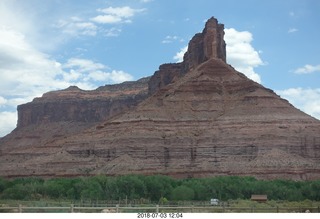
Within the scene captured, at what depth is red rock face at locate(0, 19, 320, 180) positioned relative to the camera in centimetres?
11125

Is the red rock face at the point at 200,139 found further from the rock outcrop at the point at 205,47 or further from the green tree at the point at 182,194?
the green tree at the point at 182,194

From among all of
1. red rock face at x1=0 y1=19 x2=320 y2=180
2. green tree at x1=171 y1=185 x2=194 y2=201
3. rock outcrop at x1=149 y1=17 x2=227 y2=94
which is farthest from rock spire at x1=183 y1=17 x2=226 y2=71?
green tree at x1=171 y1=185 x2=194 y2=201

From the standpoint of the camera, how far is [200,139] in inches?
4697

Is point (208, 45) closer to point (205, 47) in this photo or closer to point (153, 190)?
point (205, 47)

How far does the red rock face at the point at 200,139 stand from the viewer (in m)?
111

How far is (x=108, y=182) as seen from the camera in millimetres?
78500

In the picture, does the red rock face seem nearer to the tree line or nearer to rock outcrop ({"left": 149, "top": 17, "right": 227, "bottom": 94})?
rock outcrop ({"left": 149, "top": 17, "right": 227, "bottom": 94})

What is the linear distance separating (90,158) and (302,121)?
37.3 metres

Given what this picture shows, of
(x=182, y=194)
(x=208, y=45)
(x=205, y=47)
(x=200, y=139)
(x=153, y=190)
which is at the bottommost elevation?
(x=182, y=194)

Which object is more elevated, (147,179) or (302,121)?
(302,121)

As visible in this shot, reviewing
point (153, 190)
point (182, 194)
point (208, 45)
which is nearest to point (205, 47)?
point (208, 45)

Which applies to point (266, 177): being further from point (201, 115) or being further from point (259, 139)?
point (201, 115)

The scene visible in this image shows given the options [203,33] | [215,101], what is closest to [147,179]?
[215,101]

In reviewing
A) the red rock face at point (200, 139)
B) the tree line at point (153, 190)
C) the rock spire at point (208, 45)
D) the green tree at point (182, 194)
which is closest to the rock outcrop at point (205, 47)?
the rock spire at point (208, 45)
